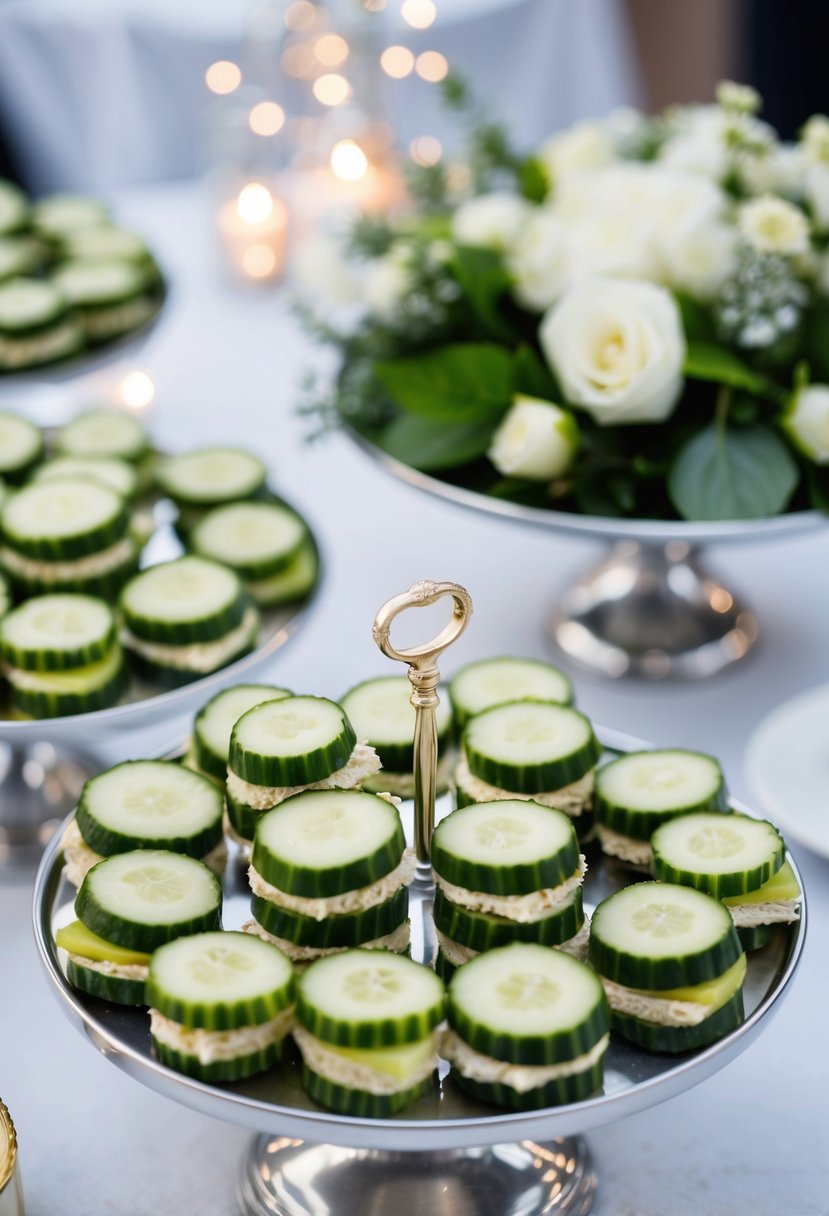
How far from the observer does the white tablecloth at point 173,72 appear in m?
3.31

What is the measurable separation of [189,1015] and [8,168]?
3783 mm

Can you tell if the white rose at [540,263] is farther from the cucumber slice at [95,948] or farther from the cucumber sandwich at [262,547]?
the cucumber slice at [95,948]

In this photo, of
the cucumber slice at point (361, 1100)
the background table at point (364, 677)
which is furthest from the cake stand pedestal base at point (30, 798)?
the cucumber slice at point (361, 1100)

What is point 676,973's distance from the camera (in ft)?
2.79

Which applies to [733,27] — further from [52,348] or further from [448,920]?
[448,920]

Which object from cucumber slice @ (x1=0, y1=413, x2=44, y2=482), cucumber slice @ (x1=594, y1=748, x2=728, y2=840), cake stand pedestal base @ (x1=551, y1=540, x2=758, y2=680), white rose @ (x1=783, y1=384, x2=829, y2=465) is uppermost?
white rose @ (x1=783, y1=384, x2=829, y2=465)

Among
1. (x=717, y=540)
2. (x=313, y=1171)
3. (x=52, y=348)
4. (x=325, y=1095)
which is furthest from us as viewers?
(x=52, y=348)

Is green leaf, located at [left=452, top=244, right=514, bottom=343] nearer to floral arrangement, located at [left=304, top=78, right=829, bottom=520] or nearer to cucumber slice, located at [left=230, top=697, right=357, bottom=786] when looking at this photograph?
floral arrangement, located at [left=304, top=78, right=829, bottom=520]

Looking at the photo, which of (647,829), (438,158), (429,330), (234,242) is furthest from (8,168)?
(647,829)

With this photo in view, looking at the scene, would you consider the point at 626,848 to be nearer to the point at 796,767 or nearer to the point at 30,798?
the point at 796,767

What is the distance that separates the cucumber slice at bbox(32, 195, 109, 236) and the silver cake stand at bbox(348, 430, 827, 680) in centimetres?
85

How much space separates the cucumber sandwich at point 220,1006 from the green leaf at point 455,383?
816mm

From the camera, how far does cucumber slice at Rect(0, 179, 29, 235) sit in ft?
7.14

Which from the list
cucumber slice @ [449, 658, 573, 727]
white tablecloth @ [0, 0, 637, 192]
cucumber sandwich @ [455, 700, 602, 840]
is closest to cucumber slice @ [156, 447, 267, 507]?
cucumber slice @ [449, 658, 573, 727]
